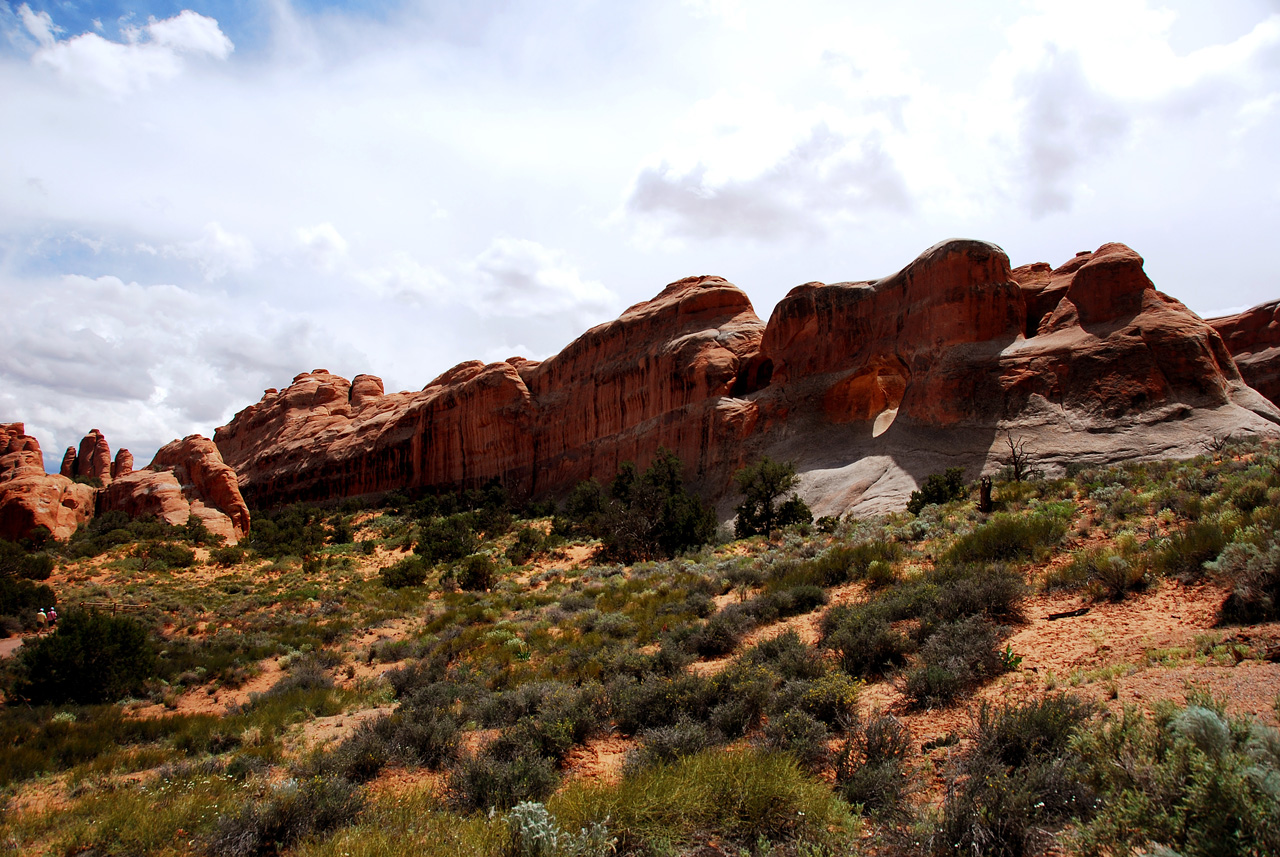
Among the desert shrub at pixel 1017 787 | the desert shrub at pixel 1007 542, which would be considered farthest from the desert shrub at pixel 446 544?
the desert shrub at pixel 1017 787

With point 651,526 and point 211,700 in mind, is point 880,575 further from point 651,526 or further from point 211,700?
point 651,526

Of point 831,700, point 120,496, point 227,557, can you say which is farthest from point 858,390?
point 120,496

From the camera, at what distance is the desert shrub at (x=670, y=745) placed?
5164 mm

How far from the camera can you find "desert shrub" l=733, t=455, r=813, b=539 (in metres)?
22.0

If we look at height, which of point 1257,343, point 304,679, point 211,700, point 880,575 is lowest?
point 211,700

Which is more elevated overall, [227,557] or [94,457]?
[94,457]

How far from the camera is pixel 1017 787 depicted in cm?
361

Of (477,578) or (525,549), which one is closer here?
(477,578)

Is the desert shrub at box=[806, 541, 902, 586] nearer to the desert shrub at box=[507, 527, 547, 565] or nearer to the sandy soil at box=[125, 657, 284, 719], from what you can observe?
the sandy soil at box=[125, 657, 284, 719]

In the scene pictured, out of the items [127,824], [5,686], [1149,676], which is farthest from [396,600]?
[1149,676]

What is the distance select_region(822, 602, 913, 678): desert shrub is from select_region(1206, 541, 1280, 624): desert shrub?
274cm

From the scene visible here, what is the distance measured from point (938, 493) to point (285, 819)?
17725 mm

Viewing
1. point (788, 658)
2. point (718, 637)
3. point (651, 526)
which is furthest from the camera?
point (651, 526)

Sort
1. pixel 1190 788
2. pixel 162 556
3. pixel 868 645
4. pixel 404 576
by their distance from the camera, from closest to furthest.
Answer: pixel 1190 788 → pixel 868 645 → pixel 404 576 → pixel 162 556
